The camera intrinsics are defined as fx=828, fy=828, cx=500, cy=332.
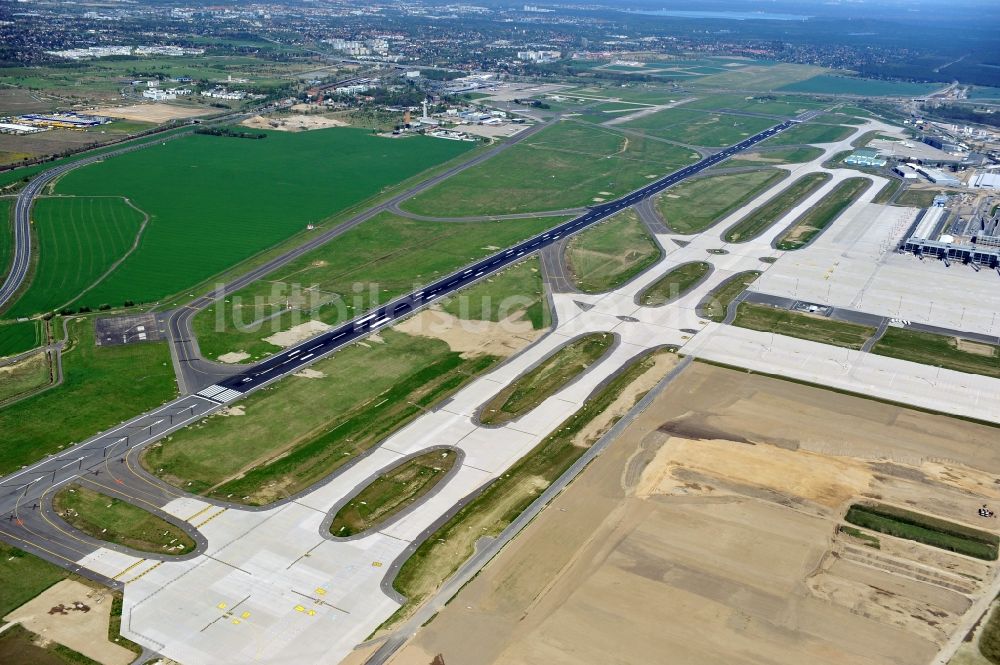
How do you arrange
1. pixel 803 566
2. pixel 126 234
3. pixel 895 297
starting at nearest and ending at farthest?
pixel 803 566
pixel 895 297
pixel 126 234

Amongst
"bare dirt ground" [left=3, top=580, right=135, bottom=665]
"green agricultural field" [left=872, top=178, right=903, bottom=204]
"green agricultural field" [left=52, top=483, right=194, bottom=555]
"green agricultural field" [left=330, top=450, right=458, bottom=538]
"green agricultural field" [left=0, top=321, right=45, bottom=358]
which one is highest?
"green agricultural field" [left=872, top=178, right=903, bottom=204]

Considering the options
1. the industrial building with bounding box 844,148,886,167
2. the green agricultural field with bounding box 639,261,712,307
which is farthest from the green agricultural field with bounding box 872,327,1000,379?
the industrial building with bounding box 844,148,886,167

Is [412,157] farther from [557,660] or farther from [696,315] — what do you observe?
[557,660]

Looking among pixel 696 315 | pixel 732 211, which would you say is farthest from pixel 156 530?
pixel 732 211

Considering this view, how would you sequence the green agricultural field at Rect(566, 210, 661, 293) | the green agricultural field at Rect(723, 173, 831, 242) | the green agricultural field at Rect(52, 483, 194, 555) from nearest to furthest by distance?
1. the green agricultural field at Rect(52, 483, 194, 555)
2. the green agricultural field at Rect(566, 210, 661, 293)
3. the green agricultural field at Rect(723, 173, 831, 242)

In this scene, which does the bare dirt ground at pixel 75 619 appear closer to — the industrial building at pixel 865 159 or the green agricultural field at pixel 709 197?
the green agricultural field at pixel 709 197

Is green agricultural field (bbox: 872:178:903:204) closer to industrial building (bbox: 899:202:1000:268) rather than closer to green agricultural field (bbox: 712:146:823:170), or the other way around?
industrial building (bbox: 899:202:1000:268)
